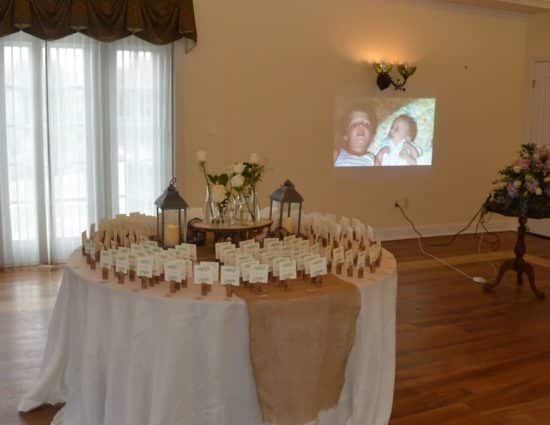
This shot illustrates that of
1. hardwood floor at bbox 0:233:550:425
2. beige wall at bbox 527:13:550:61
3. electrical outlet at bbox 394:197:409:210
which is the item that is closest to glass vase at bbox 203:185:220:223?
hardwood floor at bbox 0:233:550:425

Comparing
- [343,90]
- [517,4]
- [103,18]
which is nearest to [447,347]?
[343,90]

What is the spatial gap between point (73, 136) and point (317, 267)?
3.75 m

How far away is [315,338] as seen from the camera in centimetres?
235

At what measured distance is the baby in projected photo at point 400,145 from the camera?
22.7ft

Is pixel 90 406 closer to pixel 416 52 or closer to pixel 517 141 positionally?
pixel 416 52

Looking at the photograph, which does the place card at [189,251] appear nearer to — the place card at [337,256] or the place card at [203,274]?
the place card at [203,274]

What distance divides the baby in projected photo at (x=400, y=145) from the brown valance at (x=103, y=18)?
2.44 m

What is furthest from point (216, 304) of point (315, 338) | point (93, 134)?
point (93, 134)

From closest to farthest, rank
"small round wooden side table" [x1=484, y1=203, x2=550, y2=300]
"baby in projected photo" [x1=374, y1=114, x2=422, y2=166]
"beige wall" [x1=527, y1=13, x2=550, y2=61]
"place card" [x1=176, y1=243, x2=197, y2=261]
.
Answer: "place card" [x1=176, y1=243, x2=197, y2=261] < "small round wooden side table" [x1=484, y1=203, x2=550, y2=300] < "baby in projected photo" [x1=374, y1=114, x2=422, y2=166] < "beige wall" [x1=527, y1=13, x2=550, y2=61]

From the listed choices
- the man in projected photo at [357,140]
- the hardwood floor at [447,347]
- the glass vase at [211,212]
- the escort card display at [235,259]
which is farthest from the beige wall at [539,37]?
the glass vase at [211,212]

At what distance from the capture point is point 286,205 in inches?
135

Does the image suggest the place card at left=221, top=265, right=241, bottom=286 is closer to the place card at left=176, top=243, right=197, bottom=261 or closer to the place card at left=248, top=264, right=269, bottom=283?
the place card at left=248, top=264, right=269, bottom=283

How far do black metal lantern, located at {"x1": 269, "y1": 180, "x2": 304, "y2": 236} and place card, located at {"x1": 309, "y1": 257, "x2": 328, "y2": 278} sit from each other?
2.11ft
